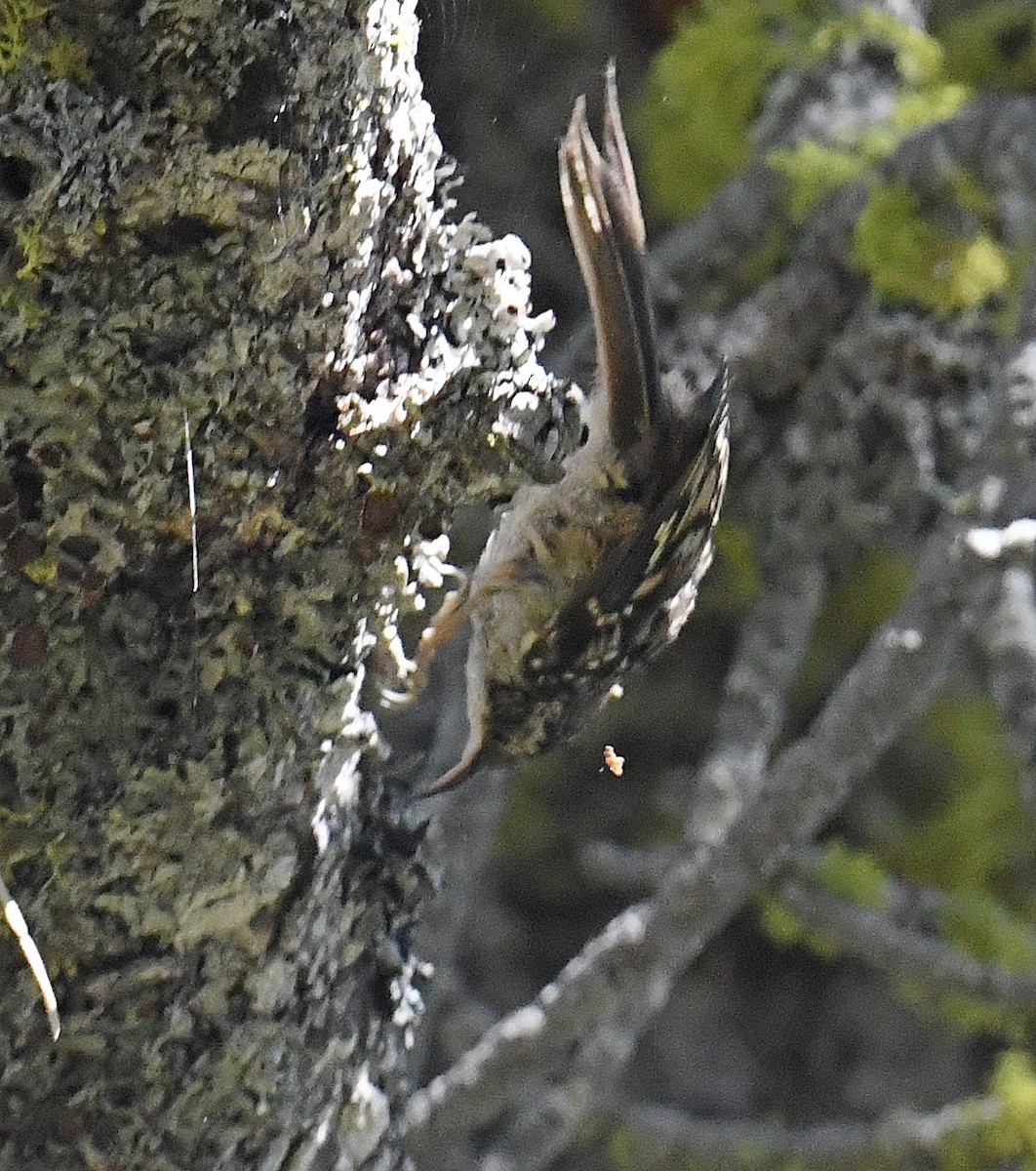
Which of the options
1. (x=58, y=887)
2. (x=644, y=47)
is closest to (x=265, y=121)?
(x=58, y=887)

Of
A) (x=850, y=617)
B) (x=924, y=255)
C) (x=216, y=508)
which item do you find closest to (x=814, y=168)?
(x=924, y=255)

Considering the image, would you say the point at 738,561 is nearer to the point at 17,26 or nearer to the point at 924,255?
the point at 924,255

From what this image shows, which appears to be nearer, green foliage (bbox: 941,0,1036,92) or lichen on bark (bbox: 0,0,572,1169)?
lichen on bark (bbox: 0,0,572,1169)

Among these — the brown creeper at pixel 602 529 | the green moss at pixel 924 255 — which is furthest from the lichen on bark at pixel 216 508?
the green moss at pixel 924 255

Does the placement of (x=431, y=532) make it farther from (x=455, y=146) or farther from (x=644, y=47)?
(x=644, y=47)

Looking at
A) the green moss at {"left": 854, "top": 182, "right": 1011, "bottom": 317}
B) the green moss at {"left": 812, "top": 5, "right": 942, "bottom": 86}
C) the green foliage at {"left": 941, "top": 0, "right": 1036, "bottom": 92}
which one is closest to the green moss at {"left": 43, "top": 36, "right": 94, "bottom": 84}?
the green moss at {"left": 854, "top": 182, "right": 1011, "bottom": 317}

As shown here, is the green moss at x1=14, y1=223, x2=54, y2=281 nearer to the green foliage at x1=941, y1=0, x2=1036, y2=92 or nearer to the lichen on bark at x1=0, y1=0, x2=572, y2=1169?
the lichen on bark at x1=0, y1=0, x2=572, y2=1169
